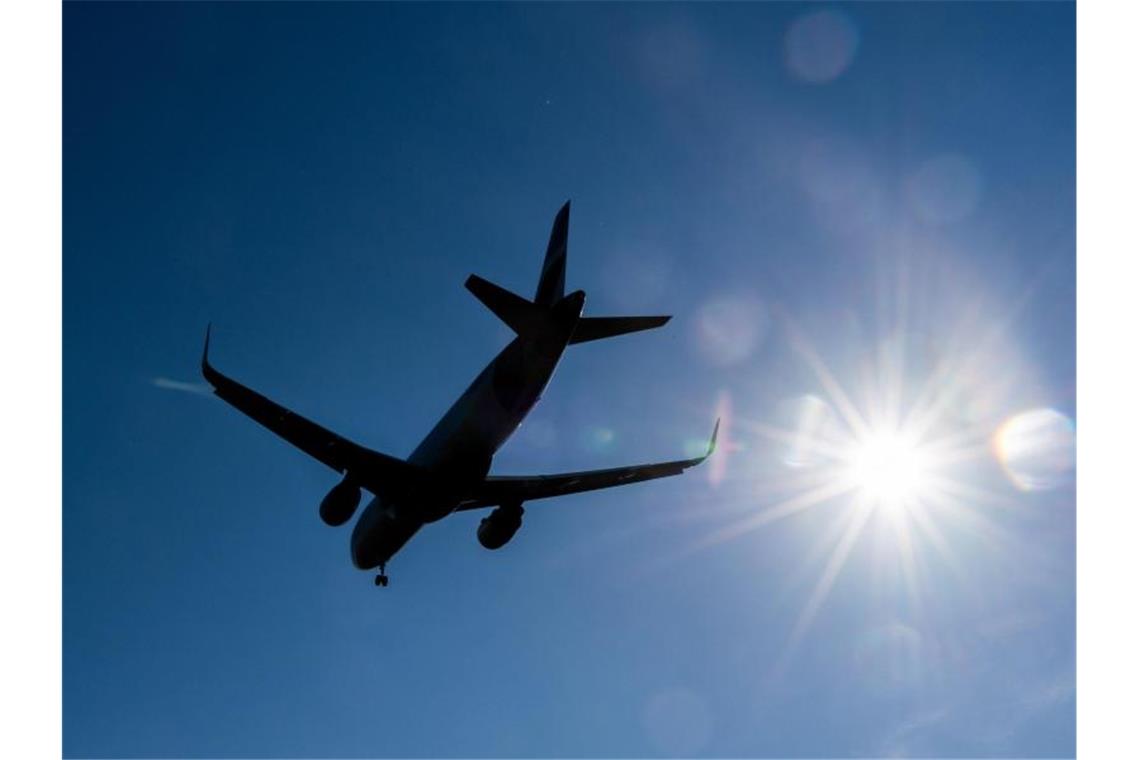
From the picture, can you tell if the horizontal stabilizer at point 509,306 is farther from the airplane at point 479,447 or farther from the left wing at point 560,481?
the left wing at point 560,481

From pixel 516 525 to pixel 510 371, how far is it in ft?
22.7

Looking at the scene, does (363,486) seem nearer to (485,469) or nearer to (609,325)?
(485,469)

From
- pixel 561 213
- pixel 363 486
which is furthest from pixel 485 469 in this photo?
pixel 561 213

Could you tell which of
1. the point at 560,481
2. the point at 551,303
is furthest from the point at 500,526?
the point at 551,303

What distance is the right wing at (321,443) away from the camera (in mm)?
24609

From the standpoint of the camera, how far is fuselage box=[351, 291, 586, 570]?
2433 cm

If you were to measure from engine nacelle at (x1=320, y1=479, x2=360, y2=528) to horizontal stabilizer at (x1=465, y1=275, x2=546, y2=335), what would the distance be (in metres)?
7.18

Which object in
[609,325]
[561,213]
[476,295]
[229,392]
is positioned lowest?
[229,392]

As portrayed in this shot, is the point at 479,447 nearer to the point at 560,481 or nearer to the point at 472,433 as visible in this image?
the point at 472,433

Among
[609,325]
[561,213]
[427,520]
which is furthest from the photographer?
[427,520]

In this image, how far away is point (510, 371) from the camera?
83.7 feet

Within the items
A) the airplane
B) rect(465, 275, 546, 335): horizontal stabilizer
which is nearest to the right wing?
the airplane

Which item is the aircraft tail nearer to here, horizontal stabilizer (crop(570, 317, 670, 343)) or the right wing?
horizontal stabilizer (crop(570, 317, 670, 343))

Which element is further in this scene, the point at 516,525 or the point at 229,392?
the point at 516,525
